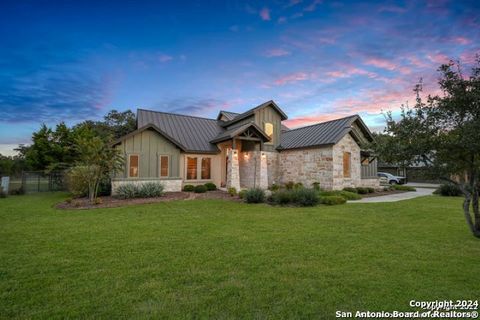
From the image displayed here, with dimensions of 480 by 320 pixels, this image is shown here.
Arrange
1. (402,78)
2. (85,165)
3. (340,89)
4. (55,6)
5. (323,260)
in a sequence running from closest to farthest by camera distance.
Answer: (323,260)
(55,6)
(402,78)
(85,165)
(340,89)

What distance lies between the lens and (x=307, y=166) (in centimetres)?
1719

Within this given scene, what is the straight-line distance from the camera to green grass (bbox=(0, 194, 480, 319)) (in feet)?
9.57

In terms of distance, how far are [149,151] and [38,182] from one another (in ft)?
32.9

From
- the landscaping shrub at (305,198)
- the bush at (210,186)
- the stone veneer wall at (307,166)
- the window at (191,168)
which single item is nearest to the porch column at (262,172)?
the stone veneer wall at (307,166)

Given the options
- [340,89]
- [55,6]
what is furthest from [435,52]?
[55,6]

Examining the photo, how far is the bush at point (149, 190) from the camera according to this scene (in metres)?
13.0

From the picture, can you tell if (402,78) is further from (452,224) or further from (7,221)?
(7,221)

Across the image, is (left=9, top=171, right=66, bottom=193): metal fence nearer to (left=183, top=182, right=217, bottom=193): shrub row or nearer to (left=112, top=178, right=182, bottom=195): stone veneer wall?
(left=112, top=178, right=182, bottom=195): stone veneer wall

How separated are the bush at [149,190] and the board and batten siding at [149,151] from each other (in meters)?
1.66

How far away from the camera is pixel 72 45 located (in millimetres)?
11727

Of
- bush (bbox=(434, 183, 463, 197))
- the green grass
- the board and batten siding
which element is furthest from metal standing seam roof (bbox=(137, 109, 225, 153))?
bush (bbox=(434, 183, 463, 197))

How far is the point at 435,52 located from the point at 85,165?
17948 millimetres

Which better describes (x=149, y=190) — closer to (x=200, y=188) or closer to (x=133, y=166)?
(x=133, y=166)

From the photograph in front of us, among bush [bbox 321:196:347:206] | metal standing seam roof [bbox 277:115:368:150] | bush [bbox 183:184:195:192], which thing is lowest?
bush [bbox 321:196:347:206]
